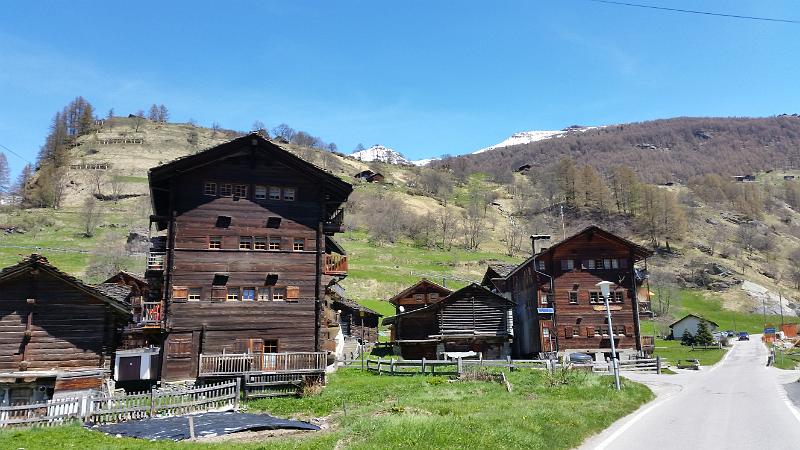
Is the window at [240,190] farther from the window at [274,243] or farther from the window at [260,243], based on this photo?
the window at [274,243]

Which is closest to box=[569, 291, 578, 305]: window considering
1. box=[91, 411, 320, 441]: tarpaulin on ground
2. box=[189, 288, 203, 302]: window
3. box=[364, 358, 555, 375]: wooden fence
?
box=[364, 358, 555, 375]: wooden fence

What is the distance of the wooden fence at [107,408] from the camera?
71.7 ft

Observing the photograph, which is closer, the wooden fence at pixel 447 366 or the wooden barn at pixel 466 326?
the wooden fence at pixel 447 366

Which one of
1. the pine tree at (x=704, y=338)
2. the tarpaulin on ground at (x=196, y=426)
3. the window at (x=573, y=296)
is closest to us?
the tarpaulin on ground at (x=196, y=426)

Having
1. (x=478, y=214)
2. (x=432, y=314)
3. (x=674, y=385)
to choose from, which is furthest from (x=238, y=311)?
(x=478, y=214)

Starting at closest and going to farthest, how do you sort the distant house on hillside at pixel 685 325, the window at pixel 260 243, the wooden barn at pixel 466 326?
the window at pixel 260 243 → the wooden barn at pixel 466 326 → the distant house on hillside at pixel 685 325

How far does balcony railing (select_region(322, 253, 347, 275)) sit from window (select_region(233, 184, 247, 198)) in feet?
22.8

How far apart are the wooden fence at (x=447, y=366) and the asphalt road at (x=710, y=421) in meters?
7.62

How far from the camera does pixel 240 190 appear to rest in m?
36.8

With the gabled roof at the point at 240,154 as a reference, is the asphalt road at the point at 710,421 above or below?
below

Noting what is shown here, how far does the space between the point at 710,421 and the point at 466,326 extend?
30677mm

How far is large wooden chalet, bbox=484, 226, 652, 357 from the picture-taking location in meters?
53.7

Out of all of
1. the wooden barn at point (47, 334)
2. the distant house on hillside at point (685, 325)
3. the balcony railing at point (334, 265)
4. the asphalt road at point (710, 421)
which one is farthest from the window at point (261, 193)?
the distant house on hillside at point (685, 325)

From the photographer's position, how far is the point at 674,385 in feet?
112
